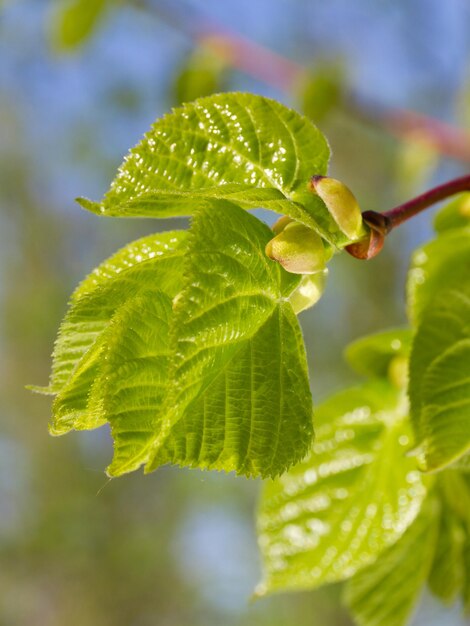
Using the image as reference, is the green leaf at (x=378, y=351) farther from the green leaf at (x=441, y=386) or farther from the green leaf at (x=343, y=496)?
the green leaf at (x=441, y=386)

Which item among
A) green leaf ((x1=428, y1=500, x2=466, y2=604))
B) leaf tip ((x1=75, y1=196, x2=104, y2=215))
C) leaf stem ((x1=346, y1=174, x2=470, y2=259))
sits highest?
leaf stem ((x1=346, y1=174, x2=470, y2=259))

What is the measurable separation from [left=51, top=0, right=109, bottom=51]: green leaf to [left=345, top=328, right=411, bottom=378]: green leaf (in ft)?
3.13

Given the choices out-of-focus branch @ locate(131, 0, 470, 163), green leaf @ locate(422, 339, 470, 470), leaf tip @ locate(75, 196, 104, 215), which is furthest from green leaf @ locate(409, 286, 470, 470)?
out-of-focus branch @ locate(131, 0, 470, 163)

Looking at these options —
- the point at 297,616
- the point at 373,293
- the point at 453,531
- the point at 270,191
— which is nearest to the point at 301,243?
the point at 270,191

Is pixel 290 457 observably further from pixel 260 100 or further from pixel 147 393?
pixel 260 100

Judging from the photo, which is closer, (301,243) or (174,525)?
(301,243)

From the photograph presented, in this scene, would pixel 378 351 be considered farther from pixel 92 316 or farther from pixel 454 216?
pixel 92 316

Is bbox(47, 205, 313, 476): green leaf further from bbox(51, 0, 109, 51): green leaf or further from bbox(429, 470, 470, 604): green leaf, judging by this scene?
bbox(51, 0, 109, 51): green leaf

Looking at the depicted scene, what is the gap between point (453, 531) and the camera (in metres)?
0.63

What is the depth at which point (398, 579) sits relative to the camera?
0.63 metres

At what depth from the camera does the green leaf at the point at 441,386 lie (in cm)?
43

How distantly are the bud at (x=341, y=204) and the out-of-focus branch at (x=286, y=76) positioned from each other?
2.57 ft

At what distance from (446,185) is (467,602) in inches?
15.1

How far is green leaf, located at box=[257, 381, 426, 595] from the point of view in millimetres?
572
